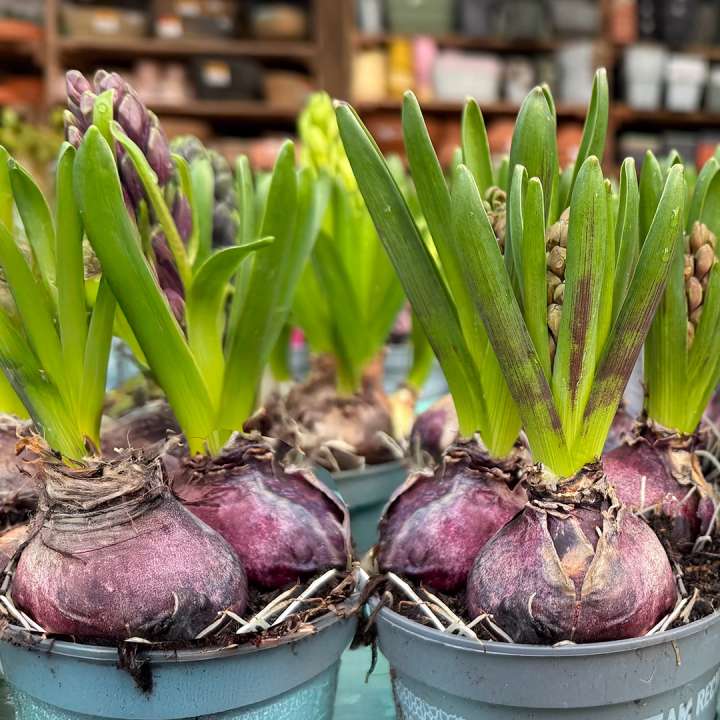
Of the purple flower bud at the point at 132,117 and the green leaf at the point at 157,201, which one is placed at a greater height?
the purple flower bud at the point at 132,117

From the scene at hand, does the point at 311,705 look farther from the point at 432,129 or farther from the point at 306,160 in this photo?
the point at 432,129

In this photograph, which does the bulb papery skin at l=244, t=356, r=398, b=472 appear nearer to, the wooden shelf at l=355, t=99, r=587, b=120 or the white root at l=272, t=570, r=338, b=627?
the white root at l=272, t=570, r=338, b=627

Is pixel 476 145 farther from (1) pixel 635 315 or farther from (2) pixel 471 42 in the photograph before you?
(2) pixel 471 42

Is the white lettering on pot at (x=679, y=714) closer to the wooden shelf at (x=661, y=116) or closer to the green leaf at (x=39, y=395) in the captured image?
the green leaf at (x=39, y=395)

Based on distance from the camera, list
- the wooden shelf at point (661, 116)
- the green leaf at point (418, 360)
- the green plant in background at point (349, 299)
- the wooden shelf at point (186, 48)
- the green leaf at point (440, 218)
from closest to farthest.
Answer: the green leaf at point (440, 218) < the green plant in background at point (349, 299) < the green leaf at point (418, 360) < the wooden shelf at point (186, 48) < the wooden shelf at point (661, 116)

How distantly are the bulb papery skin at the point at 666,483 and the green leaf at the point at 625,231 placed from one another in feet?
0.57

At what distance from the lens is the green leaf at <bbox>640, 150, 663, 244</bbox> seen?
0.73m

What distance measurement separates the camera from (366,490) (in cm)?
A: 103

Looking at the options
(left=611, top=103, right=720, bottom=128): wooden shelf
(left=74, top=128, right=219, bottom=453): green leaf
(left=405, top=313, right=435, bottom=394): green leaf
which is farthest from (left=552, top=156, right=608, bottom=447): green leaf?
(left=611, top=103, right=720, bottom=128): wooden shelf

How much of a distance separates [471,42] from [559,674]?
4.60 metres

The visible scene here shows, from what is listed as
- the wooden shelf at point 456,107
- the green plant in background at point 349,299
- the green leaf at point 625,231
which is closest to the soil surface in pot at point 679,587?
the green leaf at point 625,231

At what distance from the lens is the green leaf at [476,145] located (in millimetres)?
759

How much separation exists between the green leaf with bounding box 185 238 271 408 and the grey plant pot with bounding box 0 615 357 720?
255 millimetres

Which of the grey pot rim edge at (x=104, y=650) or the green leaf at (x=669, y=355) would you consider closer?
the grey pot rim edge at (x=104, y=650)
